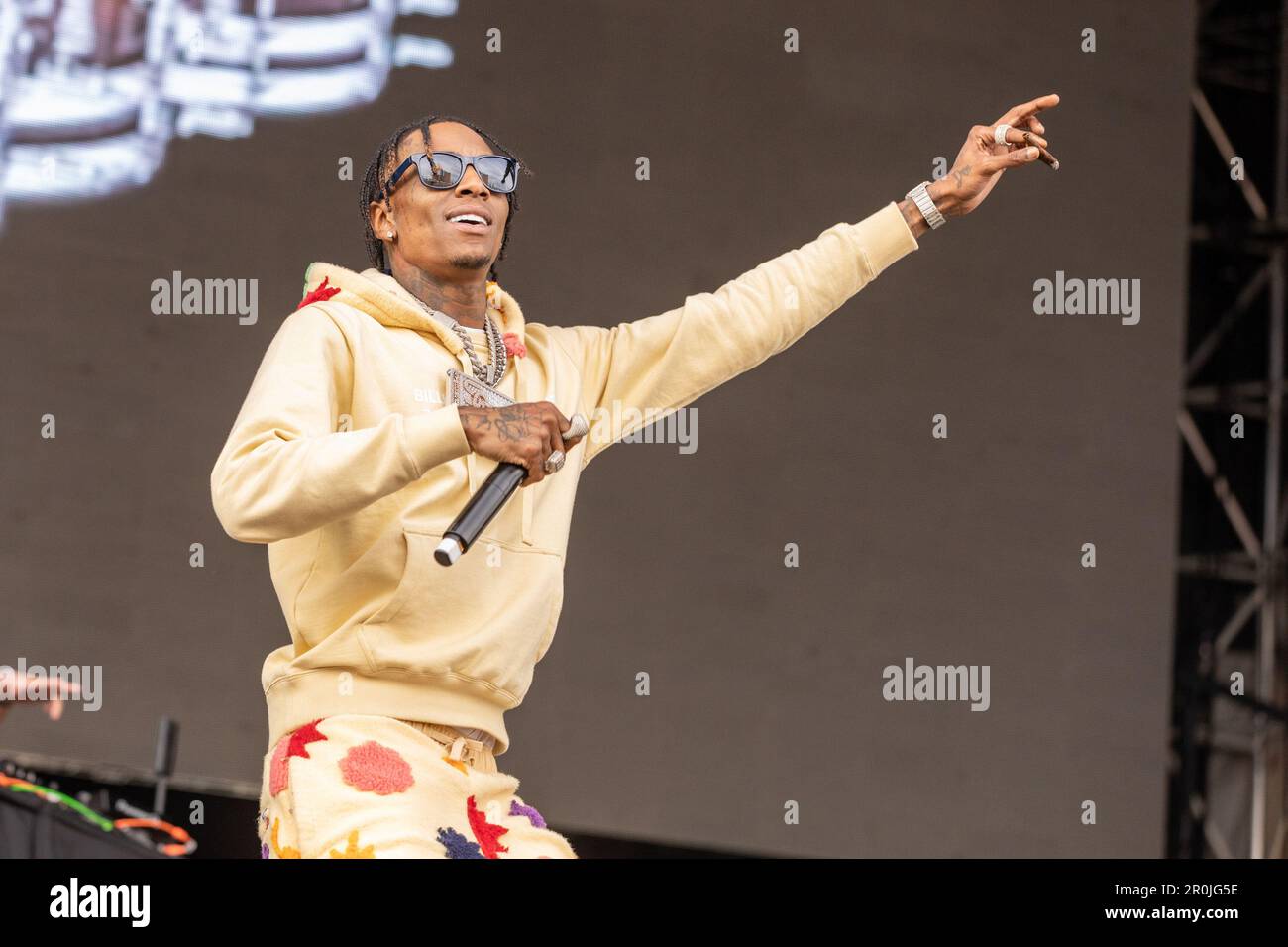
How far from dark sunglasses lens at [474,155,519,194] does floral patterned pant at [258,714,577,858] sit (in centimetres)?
74

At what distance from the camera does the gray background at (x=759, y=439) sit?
581 centimetres

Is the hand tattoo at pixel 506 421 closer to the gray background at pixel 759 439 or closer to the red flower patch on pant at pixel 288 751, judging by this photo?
the red flower patch on pant at pixel 288 751

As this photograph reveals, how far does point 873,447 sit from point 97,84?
3.26 meters

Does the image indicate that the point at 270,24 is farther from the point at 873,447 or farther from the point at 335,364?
the point at 335,364

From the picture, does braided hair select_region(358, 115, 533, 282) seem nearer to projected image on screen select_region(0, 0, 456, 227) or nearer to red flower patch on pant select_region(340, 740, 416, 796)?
red flower patch on pant select_region(340, 740, 416, 796)

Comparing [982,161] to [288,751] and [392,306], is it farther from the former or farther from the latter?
[288,751]

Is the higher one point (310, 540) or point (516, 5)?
point (516, 5)

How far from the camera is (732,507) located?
6.69m

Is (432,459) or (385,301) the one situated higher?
(385,301)

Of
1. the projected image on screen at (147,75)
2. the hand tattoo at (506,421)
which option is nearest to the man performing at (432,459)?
the hand tattoo at (506,421)

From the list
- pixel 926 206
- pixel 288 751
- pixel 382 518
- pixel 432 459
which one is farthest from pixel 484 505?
pixel 926 206

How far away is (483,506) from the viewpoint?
1.79 metres

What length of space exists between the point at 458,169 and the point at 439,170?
3 centimetres
